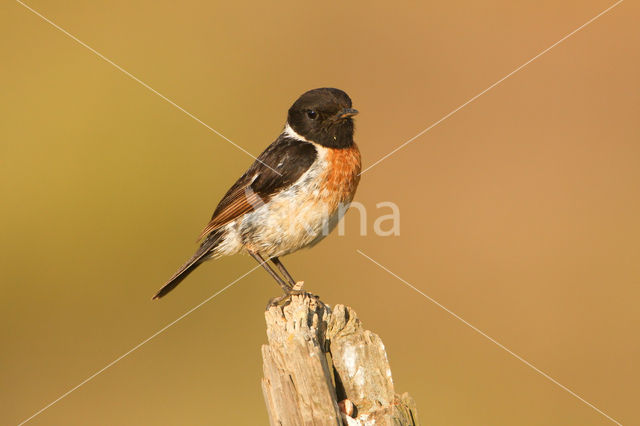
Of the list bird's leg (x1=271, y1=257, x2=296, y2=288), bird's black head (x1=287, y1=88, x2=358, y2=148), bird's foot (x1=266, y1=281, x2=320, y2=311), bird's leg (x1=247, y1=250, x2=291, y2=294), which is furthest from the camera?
bird's leg (x1=271, y1=257, x2=296, y2=288)

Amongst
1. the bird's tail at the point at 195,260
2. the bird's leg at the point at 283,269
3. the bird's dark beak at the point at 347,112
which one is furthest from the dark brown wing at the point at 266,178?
the bird's leg at the point at 283,269

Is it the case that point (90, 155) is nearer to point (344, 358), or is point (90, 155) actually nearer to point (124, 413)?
point (124, 413)

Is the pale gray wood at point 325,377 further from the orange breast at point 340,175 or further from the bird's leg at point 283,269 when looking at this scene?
the bird's leg at point 283,269

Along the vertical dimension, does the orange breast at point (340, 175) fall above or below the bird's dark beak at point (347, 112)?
below

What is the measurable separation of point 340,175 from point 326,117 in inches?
18.9

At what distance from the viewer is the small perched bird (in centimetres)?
504

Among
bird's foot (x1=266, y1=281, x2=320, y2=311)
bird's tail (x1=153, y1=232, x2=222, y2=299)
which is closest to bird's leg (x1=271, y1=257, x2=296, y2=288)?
bird's foot (x1=266, y1=281, x2=320, y2=311)

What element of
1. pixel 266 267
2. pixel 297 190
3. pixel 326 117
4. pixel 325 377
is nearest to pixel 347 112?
pixel 326 117

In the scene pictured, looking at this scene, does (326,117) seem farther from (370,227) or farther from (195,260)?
(370,227)

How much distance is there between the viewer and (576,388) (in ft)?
25.6

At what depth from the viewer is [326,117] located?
5.26m

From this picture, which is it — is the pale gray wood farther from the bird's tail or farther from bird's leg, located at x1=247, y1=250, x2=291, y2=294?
the bird's tail

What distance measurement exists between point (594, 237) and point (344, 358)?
24.2 feet

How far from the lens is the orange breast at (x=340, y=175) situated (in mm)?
5094
